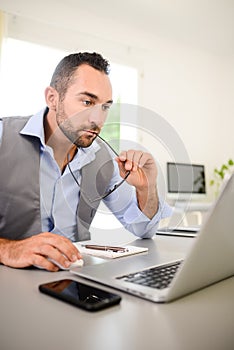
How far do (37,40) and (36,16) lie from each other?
219mm

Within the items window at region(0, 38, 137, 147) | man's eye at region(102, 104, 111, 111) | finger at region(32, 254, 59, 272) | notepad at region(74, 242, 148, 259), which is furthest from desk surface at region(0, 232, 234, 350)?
window at region(0, 38, 137, 147)

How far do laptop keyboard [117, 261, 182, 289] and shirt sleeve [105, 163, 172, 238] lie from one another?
40 cm

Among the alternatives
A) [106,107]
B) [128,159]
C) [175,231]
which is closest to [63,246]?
[128,159]

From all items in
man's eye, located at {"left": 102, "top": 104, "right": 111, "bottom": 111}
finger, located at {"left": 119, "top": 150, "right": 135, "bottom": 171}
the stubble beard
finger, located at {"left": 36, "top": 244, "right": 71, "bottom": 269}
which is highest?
man's eye, located at {"left": 102, "top": 104, "right": 111, "bottom": 111}

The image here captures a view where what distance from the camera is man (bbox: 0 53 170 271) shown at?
0.99 meters

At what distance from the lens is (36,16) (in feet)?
9.98

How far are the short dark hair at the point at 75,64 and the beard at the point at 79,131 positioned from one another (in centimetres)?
18

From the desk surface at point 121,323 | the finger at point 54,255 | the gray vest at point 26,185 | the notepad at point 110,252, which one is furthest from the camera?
the gray vest at point 26,185

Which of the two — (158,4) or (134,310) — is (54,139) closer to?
(134,310)

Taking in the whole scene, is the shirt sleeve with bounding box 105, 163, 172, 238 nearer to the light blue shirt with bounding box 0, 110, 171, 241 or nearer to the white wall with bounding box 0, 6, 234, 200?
the light blue shirt with bounding box 0, 110, 171, 241

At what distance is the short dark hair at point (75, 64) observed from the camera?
119 centimetres

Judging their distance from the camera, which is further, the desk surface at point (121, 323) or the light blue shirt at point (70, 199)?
the light blue shirt at point (70, 199)

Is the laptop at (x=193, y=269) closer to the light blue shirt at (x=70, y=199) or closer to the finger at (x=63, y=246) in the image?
the finger at (x=63, y=246)

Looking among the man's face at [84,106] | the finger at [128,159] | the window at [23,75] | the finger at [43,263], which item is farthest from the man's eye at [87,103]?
the window at [23,75]
